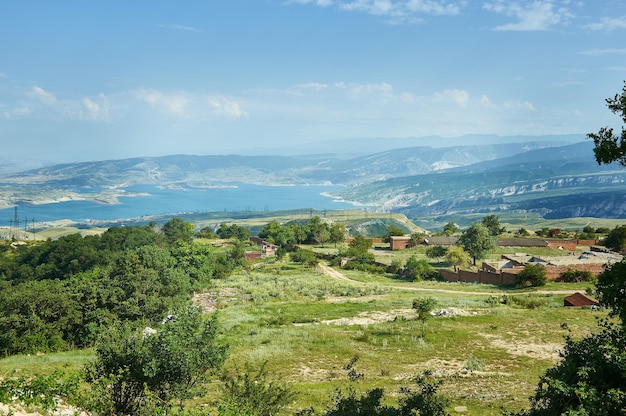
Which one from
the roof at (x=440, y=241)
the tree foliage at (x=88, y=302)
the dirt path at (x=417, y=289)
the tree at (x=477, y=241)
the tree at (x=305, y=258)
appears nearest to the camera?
the tree foliage at (x=88, y=302)

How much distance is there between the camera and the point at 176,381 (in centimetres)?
1238

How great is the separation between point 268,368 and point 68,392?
11575 millimetres

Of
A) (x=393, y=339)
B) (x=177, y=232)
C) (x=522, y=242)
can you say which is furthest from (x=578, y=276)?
(x=177, y=232)

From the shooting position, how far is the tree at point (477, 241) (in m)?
59.5

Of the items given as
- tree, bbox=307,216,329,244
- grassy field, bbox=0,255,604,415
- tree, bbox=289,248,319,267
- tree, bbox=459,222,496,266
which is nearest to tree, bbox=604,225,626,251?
tree, bbox=459,222,496,266

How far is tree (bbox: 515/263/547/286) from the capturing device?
45969 millimetres

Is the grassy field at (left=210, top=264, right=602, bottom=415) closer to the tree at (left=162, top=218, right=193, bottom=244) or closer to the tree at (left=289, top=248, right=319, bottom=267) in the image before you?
the tree at (left=289, top=248, right=319, bottom=267)

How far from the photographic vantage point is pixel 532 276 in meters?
→ 46.2

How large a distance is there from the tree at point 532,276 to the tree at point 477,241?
12.5 meters

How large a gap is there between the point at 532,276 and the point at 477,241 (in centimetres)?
1343

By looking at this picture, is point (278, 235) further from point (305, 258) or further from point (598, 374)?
point (598, 374)

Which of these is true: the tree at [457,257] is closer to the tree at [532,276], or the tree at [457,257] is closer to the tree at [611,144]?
the tree at [532,276]

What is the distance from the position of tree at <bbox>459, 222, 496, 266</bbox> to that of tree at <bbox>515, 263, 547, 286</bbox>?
12.5 meters

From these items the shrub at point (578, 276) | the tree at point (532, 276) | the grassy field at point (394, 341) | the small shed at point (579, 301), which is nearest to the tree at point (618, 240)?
the shrub at point (578, 276)
